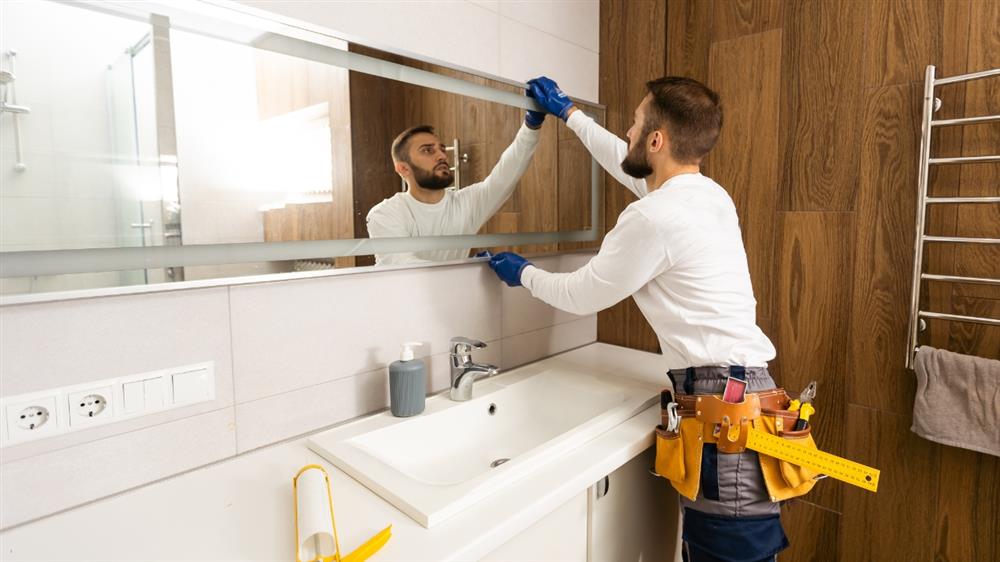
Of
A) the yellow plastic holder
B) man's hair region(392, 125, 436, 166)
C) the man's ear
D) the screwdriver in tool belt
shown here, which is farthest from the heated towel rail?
the yellow plastic holder

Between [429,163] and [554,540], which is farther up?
[429,163]

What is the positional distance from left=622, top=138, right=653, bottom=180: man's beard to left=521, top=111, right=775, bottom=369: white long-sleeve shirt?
0.10m

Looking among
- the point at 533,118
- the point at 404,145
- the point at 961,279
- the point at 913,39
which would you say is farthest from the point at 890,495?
the point at 404,145

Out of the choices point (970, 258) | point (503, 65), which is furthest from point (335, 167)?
point (970, 258)

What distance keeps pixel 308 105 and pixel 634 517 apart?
4.06ft

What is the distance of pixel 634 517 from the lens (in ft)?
4.46

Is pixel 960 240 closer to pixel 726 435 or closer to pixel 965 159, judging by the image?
pixel 965 159

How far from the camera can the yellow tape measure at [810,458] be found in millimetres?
1027

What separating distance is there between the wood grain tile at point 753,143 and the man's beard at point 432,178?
3.00 ft

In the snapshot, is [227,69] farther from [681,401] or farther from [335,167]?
[681,401]

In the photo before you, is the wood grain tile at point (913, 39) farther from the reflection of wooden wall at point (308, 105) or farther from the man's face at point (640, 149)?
the reflection of wooden wall at point (308, 105)

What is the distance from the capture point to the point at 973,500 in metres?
1.41

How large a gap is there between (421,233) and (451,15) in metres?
0.61

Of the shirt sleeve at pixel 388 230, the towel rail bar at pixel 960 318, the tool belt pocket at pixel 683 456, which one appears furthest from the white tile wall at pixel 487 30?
the towel rail bar at pixel 960 318
